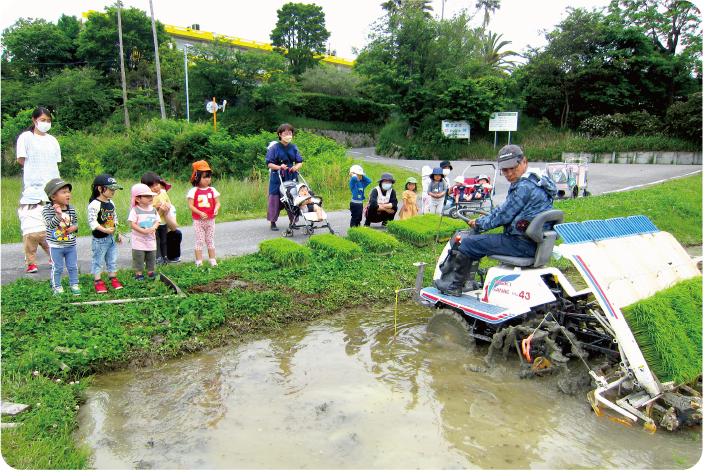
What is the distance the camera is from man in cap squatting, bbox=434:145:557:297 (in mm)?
4520

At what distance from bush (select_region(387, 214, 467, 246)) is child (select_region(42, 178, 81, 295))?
561cm

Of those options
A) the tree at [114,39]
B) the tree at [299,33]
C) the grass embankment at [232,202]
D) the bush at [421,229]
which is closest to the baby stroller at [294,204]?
the bush at [421,229]

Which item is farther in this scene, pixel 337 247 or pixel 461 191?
pixel 461 191

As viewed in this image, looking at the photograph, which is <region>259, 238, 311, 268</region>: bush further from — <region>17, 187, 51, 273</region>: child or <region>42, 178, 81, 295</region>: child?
<region>17, 187, 51, 273</region>: child

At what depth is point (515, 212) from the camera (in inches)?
181

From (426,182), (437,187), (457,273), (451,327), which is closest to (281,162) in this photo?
(426,182)

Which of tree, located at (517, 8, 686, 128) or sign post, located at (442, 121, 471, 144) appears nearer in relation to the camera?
tree, located at (517, 8, 686, 128)

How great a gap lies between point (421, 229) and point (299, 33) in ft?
154

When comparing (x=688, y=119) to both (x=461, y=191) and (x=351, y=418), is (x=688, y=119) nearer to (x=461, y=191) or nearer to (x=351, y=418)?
(x=461, y=191)

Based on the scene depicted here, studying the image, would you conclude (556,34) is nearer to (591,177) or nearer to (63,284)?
(591,177)

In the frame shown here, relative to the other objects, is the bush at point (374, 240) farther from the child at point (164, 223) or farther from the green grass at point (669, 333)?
the green grass at point (669, 333)

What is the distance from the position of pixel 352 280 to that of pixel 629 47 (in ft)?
106

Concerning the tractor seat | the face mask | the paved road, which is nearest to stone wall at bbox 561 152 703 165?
the paved road

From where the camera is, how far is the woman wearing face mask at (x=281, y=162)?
9.07 meters
